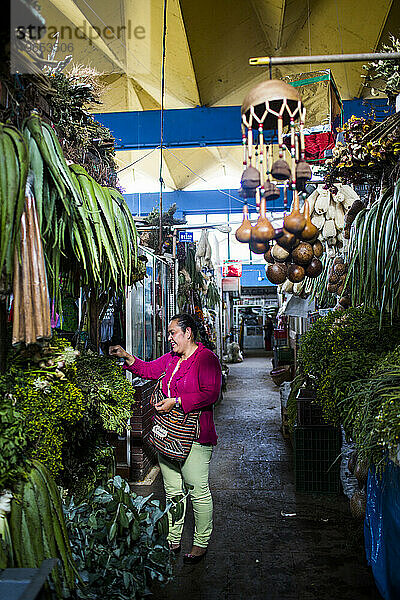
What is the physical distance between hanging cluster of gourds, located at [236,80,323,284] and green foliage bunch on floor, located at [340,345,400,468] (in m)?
0.77

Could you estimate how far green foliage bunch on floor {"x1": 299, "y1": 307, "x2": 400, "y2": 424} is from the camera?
2.91m

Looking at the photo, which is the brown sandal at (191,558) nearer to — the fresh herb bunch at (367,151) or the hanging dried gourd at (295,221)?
the hanging dried gourd at (295,221)

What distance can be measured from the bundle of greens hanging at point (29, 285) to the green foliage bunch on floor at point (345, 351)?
1769 mm

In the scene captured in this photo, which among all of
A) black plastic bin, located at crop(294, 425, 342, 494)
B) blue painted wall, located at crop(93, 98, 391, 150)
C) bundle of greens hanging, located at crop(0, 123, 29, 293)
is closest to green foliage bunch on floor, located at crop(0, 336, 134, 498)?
bundle of greens hanging, located at crop(0, 123, 29, 293)

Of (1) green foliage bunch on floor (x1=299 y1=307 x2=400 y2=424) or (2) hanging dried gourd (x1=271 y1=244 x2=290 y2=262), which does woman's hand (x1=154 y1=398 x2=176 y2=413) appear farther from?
(2) hanging dried gourd (x1=271 y1=244 x2=290 y2=262)

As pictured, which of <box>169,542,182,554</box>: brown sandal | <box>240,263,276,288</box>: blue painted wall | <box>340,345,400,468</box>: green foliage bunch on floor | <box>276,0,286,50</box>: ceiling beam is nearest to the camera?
<box>340,345,400,468</box>: green foliage bunch on floor

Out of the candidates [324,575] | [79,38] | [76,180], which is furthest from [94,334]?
[79,38]

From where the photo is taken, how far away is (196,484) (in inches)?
129

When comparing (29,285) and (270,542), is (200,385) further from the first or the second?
(29,285)

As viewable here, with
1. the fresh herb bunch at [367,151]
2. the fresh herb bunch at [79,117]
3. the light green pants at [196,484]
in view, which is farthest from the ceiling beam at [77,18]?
the light green pants at [196,484]

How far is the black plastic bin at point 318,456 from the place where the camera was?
15.0 feet

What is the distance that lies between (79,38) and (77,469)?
4224 millimetres

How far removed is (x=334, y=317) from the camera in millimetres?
3508

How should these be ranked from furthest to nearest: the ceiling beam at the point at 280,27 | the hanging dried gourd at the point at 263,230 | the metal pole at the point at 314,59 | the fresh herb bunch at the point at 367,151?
1. the ceiling beam at the point at 280,27
2. the fresh herb bunch at the point at 367,151
3. the hanging dried gourd at the point at 263,230
4. the metal pole at the point at 314,59
